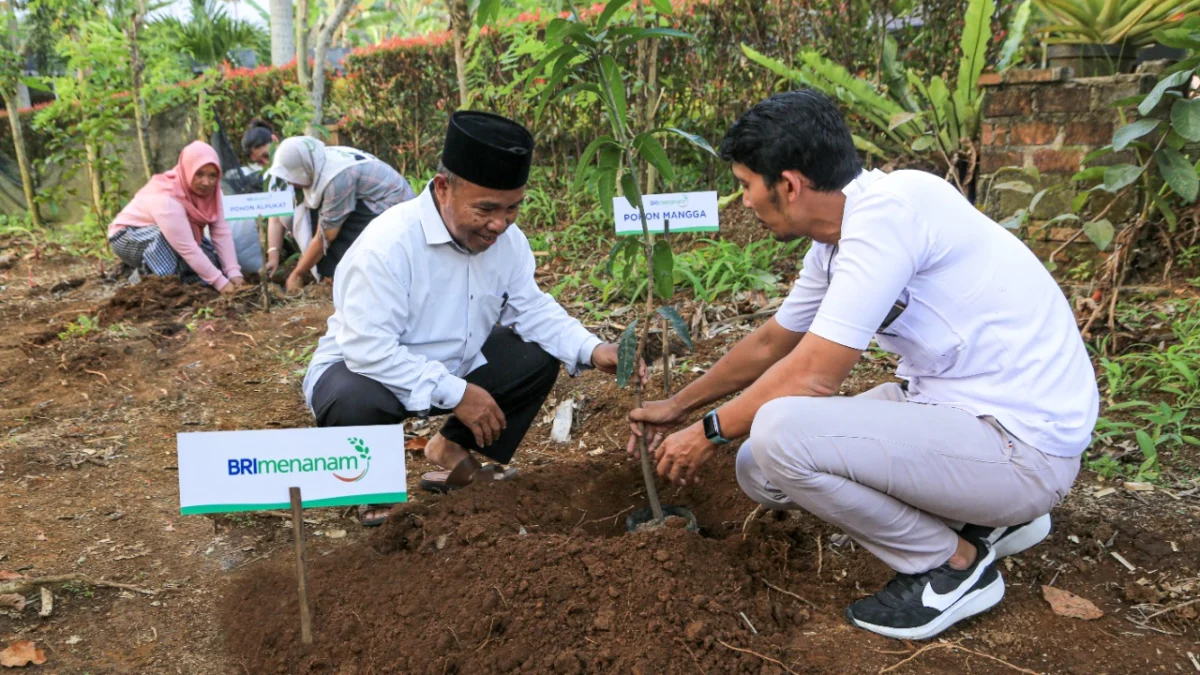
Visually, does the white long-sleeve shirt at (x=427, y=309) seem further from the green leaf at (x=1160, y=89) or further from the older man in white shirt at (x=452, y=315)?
the green leaf at (x=1160, y=89)

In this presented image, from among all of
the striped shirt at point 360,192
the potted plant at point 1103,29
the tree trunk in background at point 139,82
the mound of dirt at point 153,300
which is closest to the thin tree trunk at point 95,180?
the tree trunk in background at point 139,82

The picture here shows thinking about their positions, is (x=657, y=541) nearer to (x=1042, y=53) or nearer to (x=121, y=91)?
(x=1042, y=53)

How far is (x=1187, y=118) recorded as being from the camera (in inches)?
124

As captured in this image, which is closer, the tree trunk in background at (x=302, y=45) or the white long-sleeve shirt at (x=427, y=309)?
the white long-sleeve shirt at (x=427, y=309)

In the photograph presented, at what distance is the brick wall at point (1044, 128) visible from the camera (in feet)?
12.9

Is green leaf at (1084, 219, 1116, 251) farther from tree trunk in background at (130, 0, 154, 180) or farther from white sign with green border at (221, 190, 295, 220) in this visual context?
tree trunk in background at (130, 0, 154, 180)

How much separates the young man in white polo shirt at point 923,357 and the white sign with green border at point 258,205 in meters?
3.84

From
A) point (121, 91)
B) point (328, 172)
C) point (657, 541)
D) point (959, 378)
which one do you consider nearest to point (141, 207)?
point (328, 172)

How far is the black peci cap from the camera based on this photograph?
8.09 ft

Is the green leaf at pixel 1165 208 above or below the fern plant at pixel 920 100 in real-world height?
below

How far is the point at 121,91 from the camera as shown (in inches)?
283

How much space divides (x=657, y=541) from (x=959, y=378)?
886 millimetres

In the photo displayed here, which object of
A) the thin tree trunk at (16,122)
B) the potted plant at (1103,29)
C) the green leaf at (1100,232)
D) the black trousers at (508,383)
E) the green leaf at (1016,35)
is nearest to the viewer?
the black trousers at (508,383)

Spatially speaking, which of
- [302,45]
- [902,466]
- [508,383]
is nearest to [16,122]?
[302,45]
